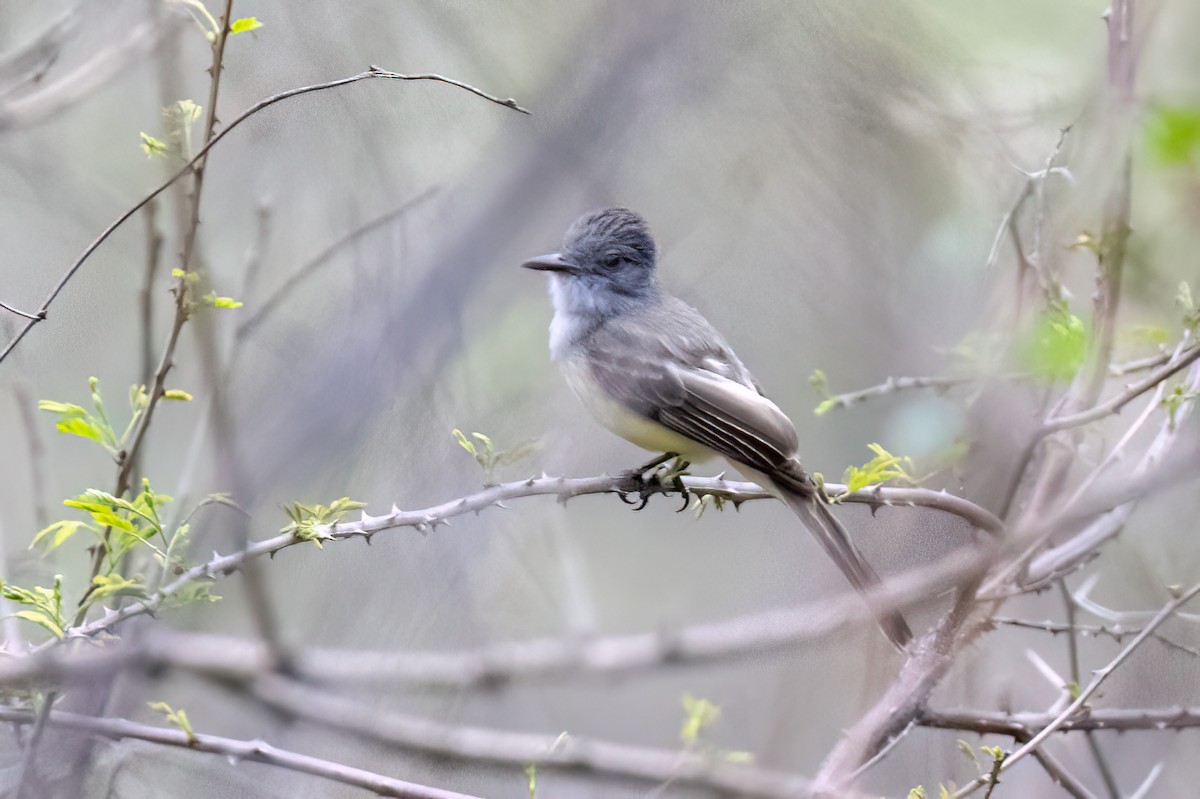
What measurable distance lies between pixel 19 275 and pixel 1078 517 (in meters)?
1.25

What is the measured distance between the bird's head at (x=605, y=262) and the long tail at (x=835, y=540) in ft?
1.76

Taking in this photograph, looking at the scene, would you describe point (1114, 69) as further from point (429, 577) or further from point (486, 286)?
point (429, 577)

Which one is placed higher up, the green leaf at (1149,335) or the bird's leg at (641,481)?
the green leaf at (1149,335)

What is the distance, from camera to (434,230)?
1608 millimetres

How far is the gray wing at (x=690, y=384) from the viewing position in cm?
154

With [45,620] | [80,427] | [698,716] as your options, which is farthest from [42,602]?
[698,716]

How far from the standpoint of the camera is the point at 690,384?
170 centimetres

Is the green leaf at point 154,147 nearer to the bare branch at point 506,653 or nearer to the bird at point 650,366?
the bare branch at point 506,653

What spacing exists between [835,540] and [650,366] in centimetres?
49

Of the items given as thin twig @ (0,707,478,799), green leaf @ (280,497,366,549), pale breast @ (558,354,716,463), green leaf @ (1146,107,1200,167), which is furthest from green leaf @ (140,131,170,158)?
green leaf @ (1146,107,1200,167)

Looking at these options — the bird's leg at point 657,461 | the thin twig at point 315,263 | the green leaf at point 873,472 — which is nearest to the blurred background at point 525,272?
the thin twig at point 315,263

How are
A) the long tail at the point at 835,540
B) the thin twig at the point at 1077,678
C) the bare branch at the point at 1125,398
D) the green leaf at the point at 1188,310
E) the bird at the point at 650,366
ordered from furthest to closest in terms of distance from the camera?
the bird at the point at 650,366, the long tail at the point at 835,540, the thin twig at the point at 1077,678, the green leaf at the point at 1188,310, the bare branch at the point at 1125,398

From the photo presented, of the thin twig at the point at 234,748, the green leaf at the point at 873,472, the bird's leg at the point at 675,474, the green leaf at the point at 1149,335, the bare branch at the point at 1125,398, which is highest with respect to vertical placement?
the green leaf at the point at 1149,335

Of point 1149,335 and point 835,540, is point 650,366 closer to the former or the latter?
point 835,540
